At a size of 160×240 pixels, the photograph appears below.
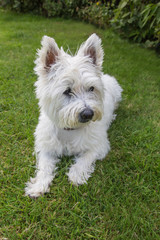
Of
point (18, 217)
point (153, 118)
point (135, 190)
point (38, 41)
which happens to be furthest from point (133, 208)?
point (38, 41)

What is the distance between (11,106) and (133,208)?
8.80 feet

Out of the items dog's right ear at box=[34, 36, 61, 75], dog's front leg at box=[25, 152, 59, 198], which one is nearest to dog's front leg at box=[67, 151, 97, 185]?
dog's front leg at box=[25, 152, 59, 198]

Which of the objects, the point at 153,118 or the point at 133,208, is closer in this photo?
the point at 133,208

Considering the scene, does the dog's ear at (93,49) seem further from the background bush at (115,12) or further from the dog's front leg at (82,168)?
the background bush at (115,12)

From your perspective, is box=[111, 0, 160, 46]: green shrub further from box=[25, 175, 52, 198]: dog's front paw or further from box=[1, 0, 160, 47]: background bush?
box=[25, 175, 52, 198]: dog's front paw

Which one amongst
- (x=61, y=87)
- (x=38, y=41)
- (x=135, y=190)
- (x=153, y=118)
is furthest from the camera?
(x=38, y=41)

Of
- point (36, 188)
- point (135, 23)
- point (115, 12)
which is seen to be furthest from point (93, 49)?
point (115, 12)

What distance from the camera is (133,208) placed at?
214cm

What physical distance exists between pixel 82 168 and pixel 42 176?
49 cm

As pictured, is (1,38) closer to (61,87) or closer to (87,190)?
(61,87)

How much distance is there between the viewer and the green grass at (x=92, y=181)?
6.38ft

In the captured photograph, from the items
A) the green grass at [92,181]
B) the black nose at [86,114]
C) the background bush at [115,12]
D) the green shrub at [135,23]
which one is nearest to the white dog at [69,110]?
the black nose at [86,114]

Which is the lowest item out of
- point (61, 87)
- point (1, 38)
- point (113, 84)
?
point (1, 38)

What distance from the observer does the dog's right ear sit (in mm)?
2167
